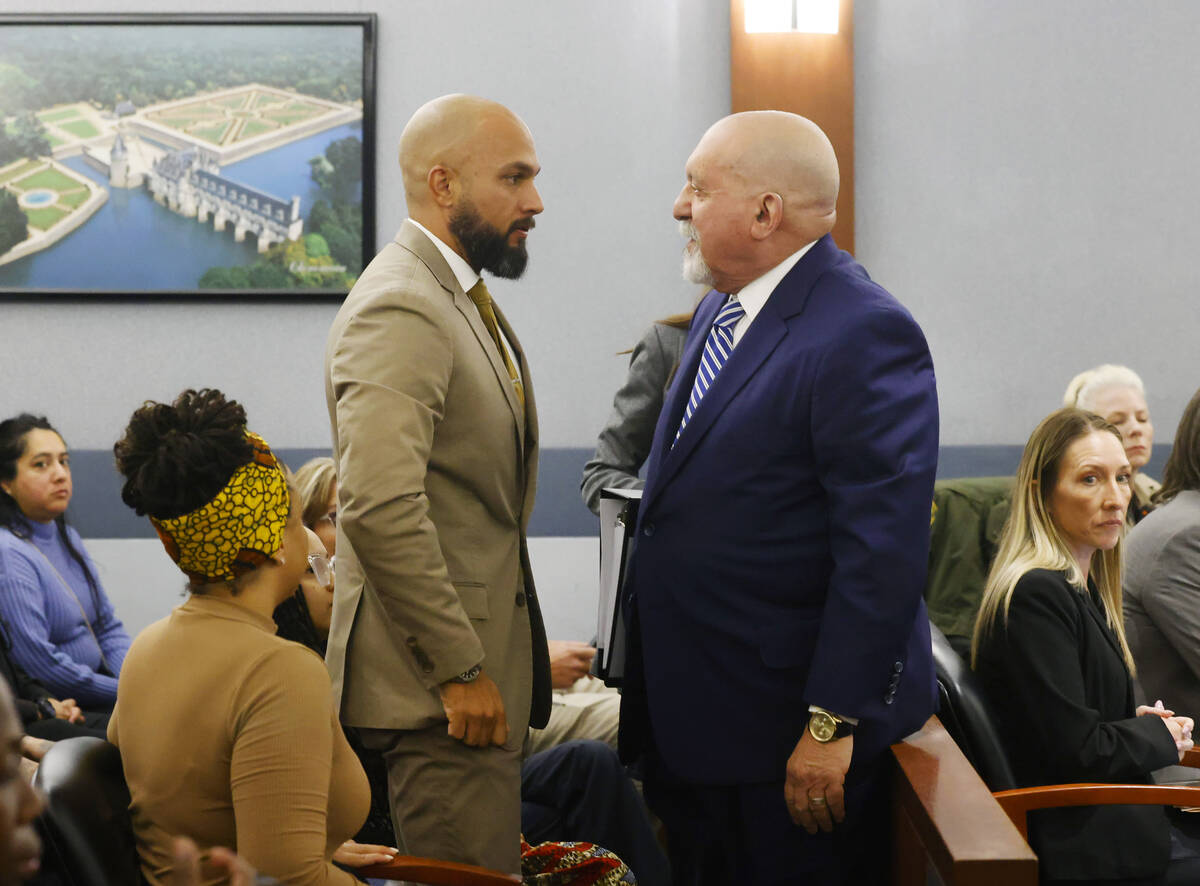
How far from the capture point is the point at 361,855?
60.0 inches

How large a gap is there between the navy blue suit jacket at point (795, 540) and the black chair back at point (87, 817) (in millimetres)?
715

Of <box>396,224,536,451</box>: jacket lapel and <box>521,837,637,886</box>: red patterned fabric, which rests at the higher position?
<box>396,224,536,451</box>: jacket lapel

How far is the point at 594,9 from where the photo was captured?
3730mm

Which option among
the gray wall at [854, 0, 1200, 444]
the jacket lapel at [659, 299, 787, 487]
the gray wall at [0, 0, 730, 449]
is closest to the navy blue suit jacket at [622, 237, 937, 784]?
the jacket lapel at [659, 299, 787, 487]

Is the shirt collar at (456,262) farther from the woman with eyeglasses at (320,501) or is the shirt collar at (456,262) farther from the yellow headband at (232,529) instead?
the woman with eyeglasses at (320,501)

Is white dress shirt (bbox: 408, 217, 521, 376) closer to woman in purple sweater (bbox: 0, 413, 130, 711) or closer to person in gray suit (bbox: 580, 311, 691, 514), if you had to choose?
person in gray suit (bbox: 580, 311, 691, 514)

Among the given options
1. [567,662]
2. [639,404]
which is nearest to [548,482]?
[639,404]

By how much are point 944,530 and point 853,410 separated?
6.26 feet

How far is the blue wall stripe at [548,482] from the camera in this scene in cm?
370

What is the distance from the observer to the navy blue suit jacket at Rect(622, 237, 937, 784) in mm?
1450

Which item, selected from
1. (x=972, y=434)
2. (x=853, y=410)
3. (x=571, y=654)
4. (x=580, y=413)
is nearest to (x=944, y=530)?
(x=972, y=434)

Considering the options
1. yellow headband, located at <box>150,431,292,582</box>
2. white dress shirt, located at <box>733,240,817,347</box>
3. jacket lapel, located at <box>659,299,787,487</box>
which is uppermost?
white dress shirt, located at <box>733,240,817,347</box>

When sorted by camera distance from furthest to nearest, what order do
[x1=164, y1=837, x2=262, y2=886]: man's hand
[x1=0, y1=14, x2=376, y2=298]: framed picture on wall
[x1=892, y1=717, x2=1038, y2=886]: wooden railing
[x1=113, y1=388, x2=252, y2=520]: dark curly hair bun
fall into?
1. [x1=0, y1=14, x2=376, y2=298]: framed picture on wall
2. [x1=113, y1=388, x2=252, y2=520]: dark curly hair bun
3. [x1=892, y1=717, x2=1038, y2=886]: wooden railing
4. [x1=164, y1=837, x2=262, y2=886]: man's hand

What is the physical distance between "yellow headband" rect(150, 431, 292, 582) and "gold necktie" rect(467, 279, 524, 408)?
1.66 ft
